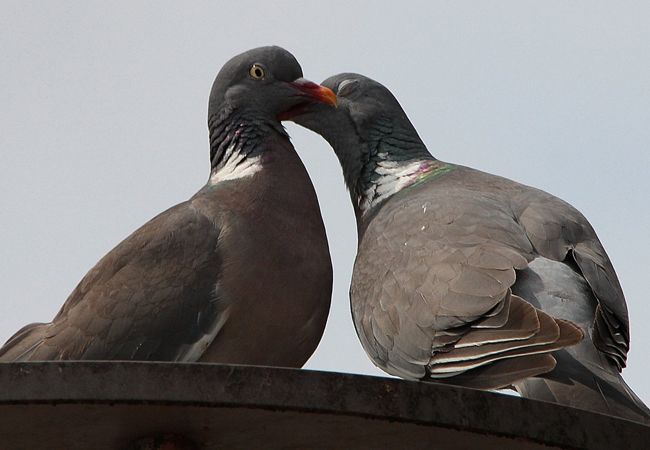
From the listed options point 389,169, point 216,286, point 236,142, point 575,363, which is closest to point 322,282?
point 216,286

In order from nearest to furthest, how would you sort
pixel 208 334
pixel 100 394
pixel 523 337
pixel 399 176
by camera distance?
1. pixel 100 394
2. pixel 523 337
3. pixel 208 334
4. pixel 399 176

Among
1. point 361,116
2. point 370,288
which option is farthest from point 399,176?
point 370,288

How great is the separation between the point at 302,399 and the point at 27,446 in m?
0.74

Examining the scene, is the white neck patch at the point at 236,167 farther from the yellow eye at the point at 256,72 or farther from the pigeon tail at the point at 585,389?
Answer: the pigeon tail at the point at 585,389

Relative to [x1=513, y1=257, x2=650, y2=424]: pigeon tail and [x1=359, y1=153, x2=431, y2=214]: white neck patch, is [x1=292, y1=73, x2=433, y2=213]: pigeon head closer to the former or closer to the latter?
[x1=359, y1=153, x2=431, y2=214]: white neck patch

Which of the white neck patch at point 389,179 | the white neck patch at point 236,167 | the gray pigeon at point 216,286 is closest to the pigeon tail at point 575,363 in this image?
the gray pigeon at point 216,286

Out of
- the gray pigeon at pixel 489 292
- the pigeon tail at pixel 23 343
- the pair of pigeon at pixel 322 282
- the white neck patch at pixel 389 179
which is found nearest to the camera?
the gray pigeon at pixel 489 292

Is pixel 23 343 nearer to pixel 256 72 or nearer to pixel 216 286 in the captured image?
pixel 216 286

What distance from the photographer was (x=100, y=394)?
9.16ft

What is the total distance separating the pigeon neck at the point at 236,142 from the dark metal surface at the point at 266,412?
3.09m

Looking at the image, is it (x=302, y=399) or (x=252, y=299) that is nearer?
(x=302, y=399)

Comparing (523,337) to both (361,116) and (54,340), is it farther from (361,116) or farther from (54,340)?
(361,116)

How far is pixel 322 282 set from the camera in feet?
18.5

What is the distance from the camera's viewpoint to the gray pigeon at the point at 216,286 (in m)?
5.41
